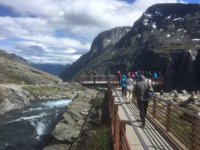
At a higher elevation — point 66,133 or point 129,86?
point 129,86

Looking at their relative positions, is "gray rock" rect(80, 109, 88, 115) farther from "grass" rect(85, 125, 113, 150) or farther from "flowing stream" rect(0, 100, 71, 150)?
"grass" rect(85, 125, 113, 150)

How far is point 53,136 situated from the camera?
4772cm

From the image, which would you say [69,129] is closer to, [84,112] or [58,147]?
[58,147]

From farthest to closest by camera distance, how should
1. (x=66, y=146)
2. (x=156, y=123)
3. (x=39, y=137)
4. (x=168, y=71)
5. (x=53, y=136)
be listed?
(x=168, y=71), (x=39, y=137), (x=53, y=136), (x=66, y=146), (x=156, y=123)

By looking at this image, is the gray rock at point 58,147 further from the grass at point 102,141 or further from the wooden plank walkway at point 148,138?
the wooden plank walkway at point 148,138

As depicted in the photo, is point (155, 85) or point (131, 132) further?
point (155, 85)

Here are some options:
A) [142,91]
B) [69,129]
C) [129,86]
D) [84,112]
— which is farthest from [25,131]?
[142,91]

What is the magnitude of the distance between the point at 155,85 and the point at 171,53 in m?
139

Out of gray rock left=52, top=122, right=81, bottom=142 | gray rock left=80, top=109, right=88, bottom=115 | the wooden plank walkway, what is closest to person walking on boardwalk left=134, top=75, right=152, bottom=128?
the wooden plank walkway

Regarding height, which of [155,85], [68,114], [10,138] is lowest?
[10,138]

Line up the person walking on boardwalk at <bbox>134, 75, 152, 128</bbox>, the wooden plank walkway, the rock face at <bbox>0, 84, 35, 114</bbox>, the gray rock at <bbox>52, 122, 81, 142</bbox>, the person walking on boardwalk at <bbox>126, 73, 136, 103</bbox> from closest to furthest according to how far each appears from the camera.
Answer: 1. the wooden plank walkway
2. the person walking on boardwalk at <bbox>134, 75, 152, 128</bbox>
3. the person walking on boardwalk at <bbox>126, 73, 136, 103</bbox>
4. the gray rock at <bbox>52, 122, 81, 142</bbox>
5. the rock face at <bbox>0, 84, 35, 114</bbox>

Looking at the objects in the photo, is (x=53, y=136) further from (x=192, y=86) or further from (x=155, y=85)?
(x=192, y=86)

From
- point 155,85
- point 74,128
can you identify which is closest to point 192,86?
point 155,85

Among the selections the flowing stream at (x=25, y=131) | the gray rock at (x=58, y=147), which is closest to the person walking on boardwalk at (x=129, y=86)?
the gray rock at (x=58, y=147)
